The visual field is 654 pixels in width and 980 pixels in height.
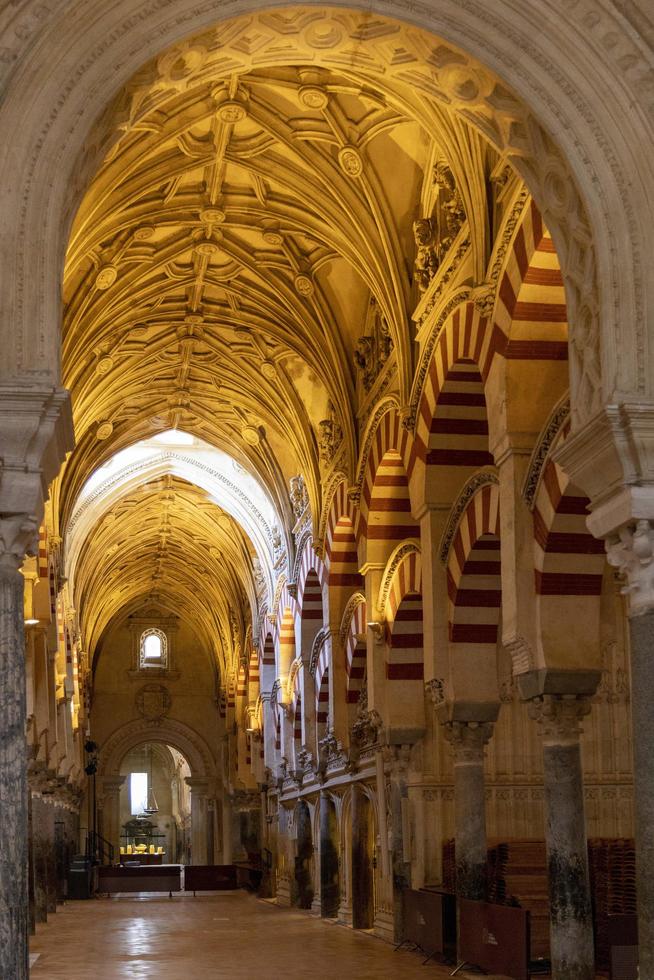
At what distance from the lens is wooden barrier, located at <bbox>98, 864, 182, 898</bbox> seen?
29266 millimetres

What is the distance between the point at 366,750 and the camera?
16562mm

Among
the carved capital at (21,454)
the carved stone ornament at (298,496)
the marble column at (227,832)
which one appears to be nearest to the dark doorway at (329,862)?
the carved stone ornament at (298,496)

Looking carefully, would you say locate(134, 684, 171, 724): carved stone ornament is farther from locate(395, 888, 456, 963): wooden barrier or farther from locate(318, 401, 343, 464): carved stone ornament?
locate(395, 888, 456, 963): wooden barrier

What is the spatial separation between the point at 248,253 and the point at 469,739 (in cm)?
693

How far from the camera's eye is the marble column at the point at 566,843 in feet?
29.7

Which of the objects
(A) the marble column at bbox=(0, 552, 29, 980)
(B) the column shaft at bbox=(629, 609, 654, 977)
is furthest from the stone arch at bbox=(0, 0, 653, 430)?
(B) the column shaft at bbox=(629, 609, 654, 977)

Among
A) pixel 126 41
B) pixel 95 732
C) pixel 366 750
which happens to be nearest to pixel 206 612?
pixel 95 732

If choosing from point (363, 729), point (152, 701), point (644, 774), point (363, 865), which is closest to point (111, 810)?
point (152, 701)

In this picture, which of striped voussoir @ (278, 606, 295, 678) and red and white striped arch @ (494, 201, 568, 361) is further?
striped voussoir @ (278, 606, 295, 678)

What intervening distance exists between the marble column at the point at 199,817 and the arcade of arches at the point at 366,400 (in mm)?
11979

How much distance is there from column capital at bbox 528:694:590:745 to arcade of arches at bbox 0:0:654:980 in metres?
0.03

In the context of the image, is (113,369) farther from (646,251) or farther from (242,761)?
(242,761)

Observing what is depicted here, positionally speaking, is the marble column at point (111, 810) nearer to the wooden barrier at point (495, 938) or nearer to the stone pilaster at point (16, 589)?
→ the wooden barrier at point (495, 938)

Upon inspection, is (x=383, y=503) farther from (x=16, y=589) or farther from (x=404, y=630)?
(x=16, y=589)
